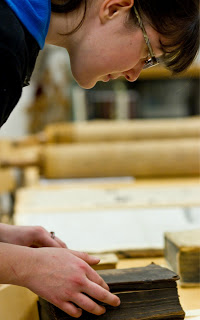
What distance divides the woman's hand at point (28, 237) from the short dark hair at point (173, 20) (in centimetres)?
42

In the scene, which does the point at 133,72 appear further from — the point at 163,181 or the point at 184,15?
the point at 163,181

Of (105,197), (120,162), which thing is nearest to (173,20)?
(105,197)

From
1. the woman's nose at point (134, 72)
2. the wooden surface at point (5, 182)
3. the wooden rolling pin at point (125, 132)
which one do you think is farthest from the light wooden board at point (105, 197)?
the woman's nose at point (134, 72)

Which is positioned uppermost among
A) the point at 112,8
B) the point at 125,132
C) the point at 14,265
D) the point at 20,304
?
the point at 112,8

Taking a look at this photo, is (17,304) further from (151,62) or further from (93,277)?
(151,62)

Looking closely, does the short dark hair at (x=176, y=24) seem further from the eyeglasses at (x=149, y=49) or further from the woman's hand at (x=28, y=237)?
the woman's hand at (x=28, y=237)

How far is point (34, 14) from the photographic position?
0.79 metres

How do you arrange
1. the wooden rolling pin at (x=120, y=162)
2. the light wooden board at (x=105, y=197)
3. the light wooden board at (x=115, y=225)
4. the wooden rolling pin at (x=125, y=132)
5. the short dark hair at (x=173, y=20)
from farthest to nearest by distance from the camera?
the wooden rolling pin at (x=125, y=132), the wooden rolling pin at (x=120, y=162), the light wooden board at (x=105, y=197), the light wooden board at (x=115, y=225), the short dark hair at (x=173, y=20)

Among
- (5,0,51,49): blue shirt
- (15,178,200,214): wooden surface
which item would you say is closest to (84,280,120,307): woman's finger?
(5,0,51,49): blue shirt

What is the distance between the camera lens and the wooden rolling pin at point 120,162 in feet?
9.25

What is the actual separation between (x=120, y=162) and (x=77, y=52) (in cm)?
192

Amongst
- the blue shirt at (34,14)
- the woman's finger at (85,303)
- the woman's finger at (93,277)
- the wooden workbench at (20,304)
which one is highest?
the blue shirt at (34,14)

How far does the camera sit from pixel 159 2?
2.82 ft

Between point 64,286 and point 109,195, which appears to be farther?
point 109,195
